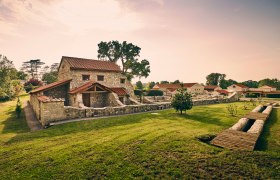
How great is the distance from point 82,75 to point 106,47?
36.7 metres

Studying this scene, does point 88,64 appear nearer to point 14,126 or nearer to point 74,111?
point 74,111

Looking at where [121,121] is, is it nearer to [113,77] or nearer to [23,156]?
[23,156]

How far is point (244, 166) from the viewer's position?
6621mm

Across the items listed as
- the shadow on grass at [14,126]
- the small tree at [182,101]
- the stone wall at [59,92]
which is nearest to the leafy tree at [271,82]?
the small tree at [182,101]

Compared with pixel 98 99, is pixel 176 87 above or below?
above

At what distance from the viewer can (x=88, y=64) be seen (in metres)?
26.1

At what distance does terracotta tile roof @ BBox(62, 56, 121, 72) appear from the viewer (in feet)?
79.7

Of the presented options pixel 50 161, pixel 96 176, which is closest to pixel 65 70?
pixel 50 161

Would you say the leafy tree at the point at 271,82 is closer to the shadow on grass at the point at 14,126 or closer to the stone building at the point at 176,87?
the stone building at the point at 176,87

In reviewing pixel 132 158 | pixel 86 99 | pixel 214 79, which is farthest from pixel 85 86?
pixel 214 79

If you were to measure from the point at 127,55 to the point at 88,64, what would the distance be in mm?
33217

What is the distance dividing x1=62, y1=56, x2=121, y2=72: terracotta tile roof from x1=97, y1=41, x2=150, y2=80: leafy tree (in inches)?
1063

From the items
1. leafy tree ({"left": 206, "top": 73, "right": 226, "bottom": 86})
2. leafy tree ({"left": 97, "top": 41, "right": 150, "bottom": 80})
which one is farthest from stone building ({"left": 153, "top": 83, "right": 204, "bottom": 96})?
leafy tree ({"left": 206, "top": 73, "right": 226, "bottom": 86})

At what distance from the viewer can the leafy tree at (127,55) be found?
5628 centimetres
